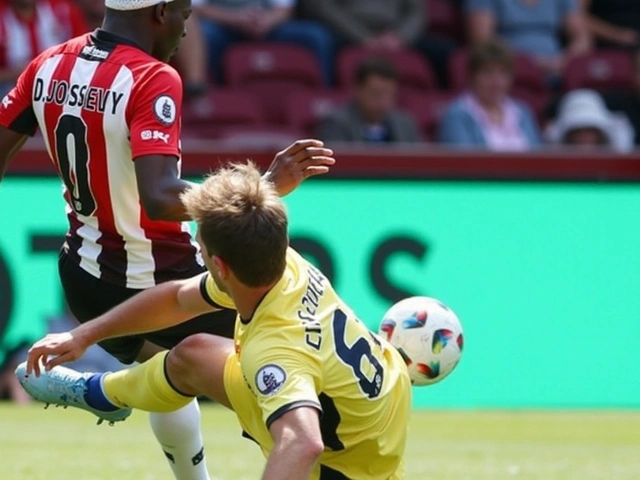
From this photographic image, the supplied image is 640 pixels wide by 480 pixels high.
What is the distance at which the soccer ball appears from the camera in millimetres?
5633

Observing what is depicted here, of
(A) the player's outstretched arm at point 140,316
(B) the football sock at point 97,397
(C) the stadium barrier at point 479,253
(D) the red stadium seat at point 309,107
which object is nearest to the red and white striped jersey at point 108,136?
(A) the player's outstretched arm at point 140,316

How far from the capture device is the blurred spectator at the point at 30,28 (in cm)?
1153

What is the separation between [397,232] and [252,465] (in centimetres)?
381

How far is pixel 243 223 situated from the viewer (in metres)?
4.29

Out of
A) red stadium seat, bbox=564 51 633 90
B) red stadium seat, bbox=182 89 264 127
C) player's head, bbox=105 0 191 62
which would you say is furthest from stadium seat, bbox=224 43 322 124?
player's head, bbox=105 0 191 62

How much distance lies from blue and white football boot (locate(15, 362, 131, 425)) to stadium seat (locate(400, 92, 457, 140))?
25.6 feet

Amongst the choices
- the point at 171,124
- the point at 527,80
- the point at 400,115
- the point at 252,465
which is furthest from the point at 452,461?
the point at 527,80

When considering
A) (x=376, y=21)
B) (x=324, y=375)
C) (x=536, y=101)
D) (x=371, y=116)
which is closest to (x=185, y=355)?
(x=324, y=375)

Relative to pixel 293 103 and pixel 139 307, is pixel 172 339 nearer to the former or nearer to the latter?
pixel 139 307

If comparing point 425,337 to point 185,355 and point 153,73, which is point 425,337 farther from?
point 153,73

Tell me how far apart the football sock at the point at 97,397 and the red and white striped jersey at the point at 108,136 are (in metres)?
0.67

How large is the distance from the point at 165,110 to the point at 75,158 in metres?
0.48

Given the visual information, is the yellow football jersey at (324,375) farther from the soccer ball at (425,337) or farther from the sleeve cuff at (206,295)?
the soccer ball at (425,337)

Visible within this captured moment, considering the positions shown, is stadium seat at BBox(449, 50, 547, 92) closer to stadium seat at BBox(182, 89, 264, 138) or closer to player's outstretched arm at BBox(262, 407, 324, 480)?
stadium seat at BBox(182, 89, 264, 138)
